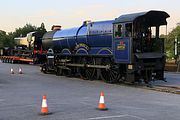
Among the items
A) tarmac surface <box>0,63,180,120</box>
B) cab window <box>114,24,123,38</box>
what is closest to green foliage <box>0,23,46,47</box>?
cab window <box>114,24,123,38</box>

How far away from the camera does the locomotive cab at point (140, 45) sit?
19.7 metres

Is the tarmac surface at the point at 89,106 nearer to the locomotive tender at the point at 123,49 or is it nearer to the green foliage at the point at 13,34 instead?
the locomotive tender at the point at 123,49

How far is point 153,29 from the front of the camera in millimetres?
21250

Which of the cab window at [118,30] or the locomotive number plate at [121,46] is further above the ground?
the cab window at [118,30]

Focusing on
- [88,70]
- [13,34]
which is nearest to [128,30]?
[88,70]

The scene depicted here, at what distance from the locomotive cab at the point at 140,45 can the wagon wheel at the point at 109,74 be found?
76 centimetres

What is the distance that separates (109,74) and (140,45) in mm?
2730

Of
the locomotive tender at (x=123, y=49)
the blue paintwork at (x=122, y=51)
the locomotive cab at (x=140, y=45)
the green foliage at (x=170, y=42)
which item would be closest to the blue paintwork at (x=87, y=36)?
the locomotive tender at (x=123, y=49)

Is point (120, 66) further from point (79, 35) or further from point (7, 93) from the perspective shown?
point (7, 93)

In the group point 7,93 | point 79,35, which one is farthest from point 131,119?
point 79,35

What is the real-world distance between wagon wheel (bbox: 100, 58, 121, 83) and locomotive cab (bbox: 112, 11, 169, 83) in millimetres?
763

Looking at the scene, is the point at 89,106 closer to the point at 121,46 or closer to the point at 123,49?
the point at 123,49

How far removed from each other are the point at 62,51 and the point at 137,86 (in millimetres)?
9689

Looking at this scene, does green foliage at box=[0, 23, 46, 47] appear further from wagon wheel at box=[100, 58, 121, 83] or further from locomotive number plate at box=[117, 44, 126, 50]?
locomotive number plate at box=[117, 44, 126, 50]
